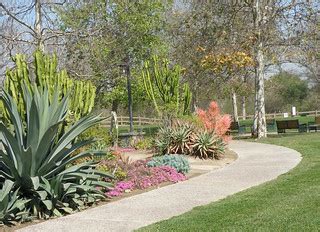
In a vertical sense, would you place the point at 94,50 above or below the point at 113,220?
above

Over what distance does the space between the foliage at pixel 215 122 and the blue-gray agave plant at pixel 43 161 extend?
340 inches

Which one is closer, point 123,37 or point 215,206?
point 215,206

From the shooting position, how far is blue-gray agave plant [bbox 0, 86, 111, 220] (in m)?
7.64

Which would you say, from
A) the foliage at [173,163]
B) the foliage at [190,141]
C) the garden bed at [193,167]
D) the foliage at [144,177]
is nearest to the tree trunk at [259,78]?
the garden bed at [193,167]

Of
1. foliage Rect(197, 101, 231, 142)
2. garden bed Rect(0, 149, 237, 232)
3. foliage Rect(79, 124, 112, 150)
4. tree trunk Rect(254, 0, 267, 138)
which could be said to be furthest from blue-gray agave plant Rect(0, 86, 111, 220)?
tree trunk Rect(254, 0, 267, 138)

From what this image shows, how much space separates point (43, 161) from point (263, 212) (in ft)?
11.9

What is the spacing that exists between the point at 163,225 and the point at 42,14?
1139 cm

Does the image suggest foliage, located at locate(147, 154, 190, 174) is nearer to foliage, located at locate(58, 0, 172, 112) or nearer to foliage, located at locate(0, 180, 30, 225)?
foliage, located at locate(0, 180, 30, 225)

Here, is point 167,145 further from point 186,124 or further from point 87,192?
point 87,192

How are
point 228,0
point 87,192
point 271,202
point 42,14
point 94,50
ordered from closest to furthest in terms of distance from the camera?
point 271,202 < point 87,192 < point 42,14 < point 94,50 < point 228,0

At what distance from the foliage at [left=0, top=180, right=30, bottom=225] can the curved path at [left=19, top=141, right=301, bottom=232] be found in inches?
18.8

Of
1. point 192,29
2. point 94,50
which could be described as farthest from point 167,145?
point 192,29

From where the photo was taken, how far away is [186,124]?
16359 millimetres

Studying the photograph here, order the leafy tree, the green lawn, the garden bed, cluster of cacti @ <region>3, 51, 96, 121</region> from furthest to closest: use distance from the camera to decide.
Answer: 1. the leafy tree
2. cluster of cacti @ <region>3, 51, 96, 121</region>
3. the garden bed
4. the green lawn
